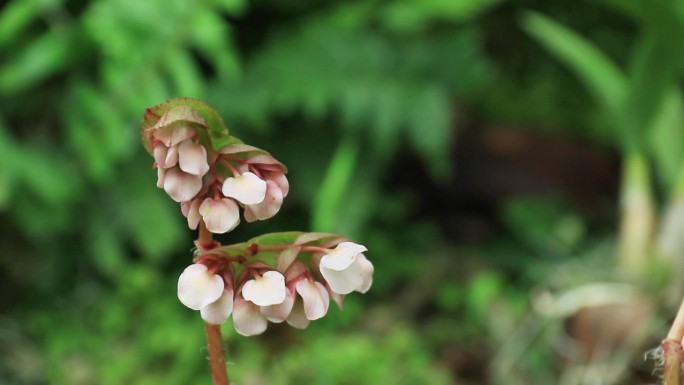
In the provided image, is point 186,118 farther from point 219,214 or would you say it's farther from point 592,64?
point 592,64

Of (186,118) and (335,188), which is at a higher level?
(335,188)

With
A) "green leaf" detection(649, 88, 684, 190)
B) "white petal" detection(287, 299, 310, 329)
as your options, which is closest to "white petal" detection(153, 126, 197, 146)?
"white petal" detection(287, 299, 310, 329)

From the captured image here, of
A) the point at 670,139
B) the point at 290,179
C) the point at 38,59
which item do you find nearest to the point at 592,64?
the point at 670,139

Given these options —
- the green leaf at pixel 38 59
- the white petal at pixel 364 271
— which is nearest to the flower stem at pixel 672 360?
the white petal at pixel 364 271

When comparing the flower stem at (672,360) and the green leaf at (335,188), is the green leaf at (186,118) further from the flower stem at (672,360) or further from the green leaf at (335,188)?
the green leaf at (335,188)

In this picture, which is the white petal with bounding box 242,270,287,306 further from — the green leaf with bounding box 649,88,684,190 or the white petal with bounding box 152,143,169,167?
the green leaf with bounding box 649,88,684,190

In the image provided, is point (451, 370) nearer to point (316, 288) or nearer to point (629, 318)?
point (629, 318)
